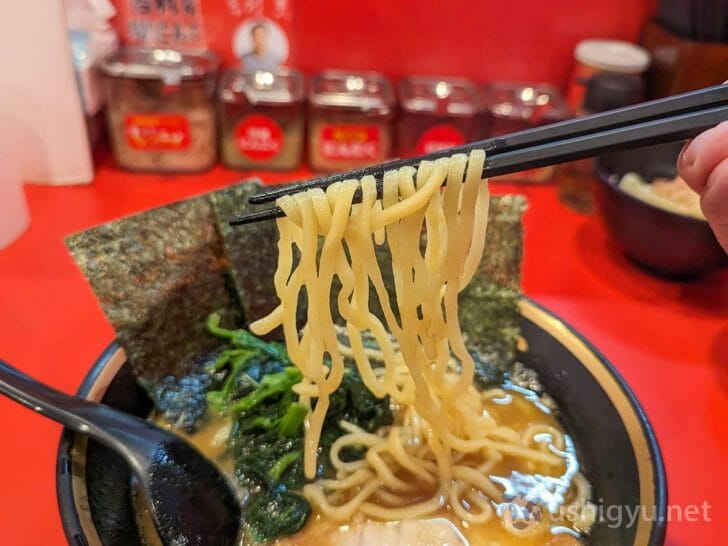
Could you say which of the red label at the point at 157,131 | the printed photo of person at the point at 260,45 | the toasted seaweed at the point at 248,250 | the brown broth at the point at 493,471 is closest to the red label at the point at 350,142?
the printed photo of person at the point at 260,45

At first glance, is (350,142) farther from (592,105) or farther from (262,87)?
(592,105)

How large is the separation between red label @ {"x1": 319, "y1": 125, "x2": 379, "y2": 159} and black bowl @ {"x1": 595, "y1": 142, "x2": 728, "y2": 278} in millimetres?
650

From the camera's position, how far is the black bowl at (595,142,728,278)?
1.46m

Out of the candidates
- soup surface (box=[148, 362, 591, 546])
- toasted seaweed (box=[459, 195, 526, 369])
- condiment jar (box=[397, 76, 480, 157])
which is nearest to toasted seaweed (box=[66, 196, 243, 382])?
soup surface (box=[148, 362, 591, 546])

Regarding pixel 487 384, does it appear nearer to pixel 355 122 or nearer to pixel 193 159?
pixel 355 122

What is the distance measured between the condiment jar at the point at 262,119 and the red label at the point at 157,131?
121mm

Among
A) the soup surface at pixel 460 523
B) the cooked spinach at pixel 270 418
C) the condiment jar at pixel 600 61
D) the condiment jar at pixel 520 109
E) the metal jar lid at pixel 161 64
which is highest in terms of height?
the metal jar lid at pixel 161 64

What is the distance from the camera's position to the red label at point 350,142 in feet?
5.99

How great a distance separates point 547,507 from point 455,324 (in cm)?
35

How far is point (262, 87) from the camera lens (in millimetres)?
1777

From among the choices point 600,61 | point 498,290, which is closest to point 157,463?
point 498,290

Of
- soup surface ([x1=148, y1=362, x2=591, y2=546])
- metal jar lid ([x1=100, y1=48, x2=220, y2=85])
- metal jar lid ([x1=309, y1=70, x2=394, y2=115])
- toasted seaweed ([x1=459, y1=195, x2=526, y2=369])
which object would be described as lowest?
soup surface ([x1=148, y1=362, x2=591, y2=546])

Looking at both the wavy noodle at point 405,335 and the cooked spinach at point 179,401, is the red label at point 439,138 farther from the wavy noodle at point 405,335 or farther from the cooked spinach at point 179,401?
the cooked spinach at point 179,401

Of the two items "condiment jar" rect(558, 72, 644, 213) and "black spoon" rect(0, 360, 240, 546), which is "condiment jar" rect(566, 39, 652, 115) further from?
"black spoon" rect(0, 360, 240, 546)
